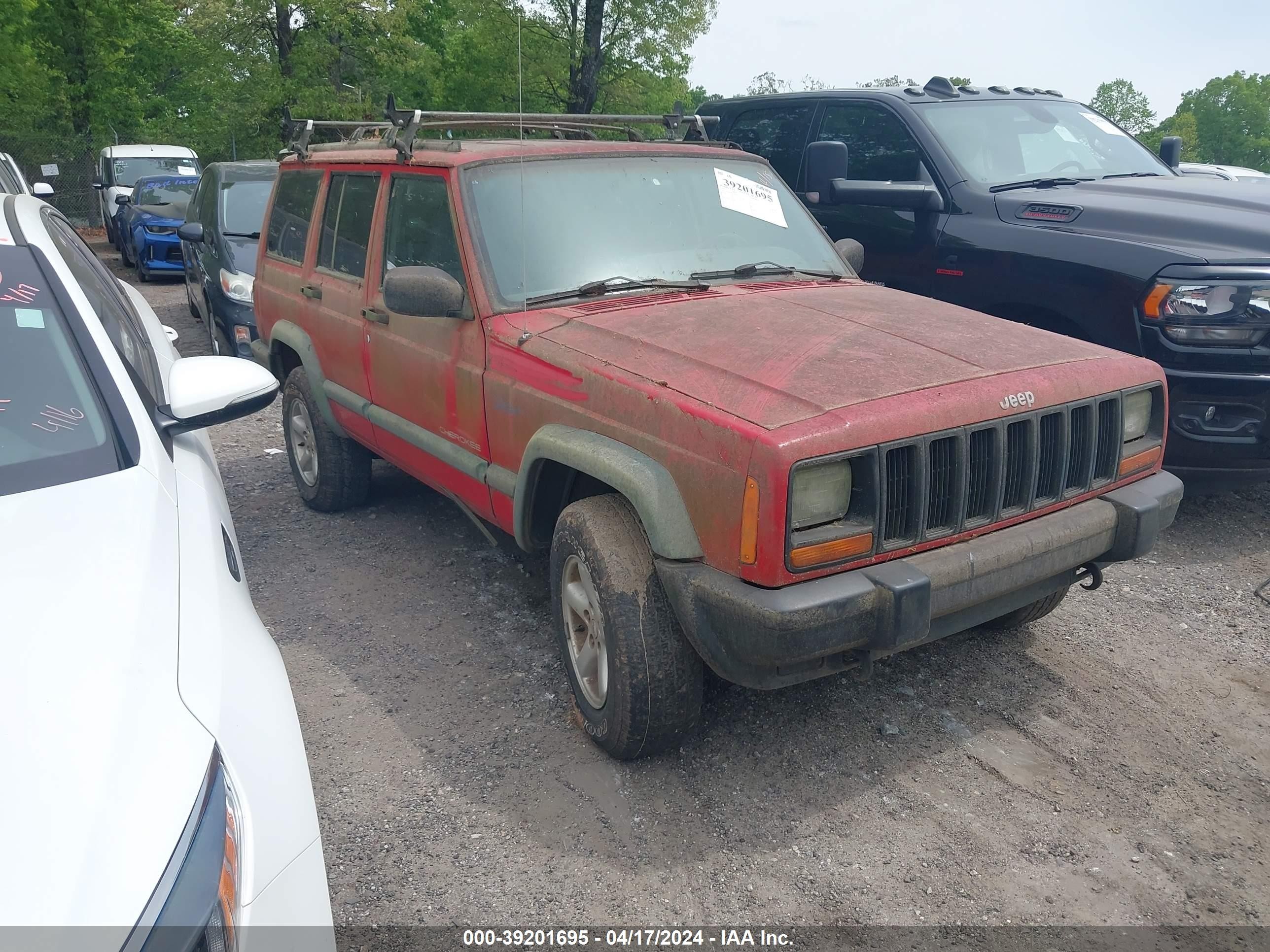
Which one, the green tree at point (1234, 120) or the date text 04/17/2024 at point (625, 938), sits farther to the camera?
the green tree at point (1234, 120)

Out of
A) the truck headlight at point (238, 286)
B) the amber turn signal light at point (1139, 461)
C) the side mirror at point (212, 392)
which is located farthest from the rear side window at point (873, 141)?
the truck headlight at point (238, 286)

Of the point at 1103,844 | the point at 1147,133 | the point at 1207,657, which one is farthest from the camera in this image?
the point at 1147,133

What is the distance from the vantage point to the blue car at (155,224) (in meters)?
16.3

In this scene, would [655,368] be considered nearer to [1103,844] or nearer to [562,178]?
[562,178]

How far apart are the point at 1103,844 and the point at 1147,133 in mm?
68093

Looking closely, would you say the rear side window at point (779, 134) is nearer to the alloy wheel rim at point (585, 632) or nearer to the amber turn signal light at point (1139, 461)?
the amber turn signal light at point (1139, 461)

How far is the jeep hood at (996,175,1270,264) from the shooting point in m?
4.94

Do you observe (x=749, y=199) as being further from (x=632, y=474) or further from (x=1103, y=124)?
(x=1103, y=124)

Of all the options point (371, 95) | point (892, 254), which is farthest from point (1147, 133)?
point (892, 254)

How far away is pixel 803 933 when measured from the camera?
8.80 feet

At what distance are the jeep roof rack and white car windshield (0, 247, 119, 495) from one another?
1.92m

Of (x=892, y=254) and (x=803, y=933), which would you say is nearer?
(x=803, y=933)

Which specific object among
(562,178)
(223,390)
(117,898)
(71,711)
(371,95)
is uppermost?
(371,95)

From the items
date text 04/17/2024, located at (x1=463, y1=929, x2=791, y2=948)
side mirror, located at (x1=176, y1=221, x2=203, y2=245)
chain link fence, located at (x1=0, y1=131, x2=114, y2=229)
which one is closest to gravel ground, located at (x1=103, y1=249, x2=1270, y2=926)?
date text 04/17/2024, located at (x1=463, y1=929, x2=791, y2=948)
